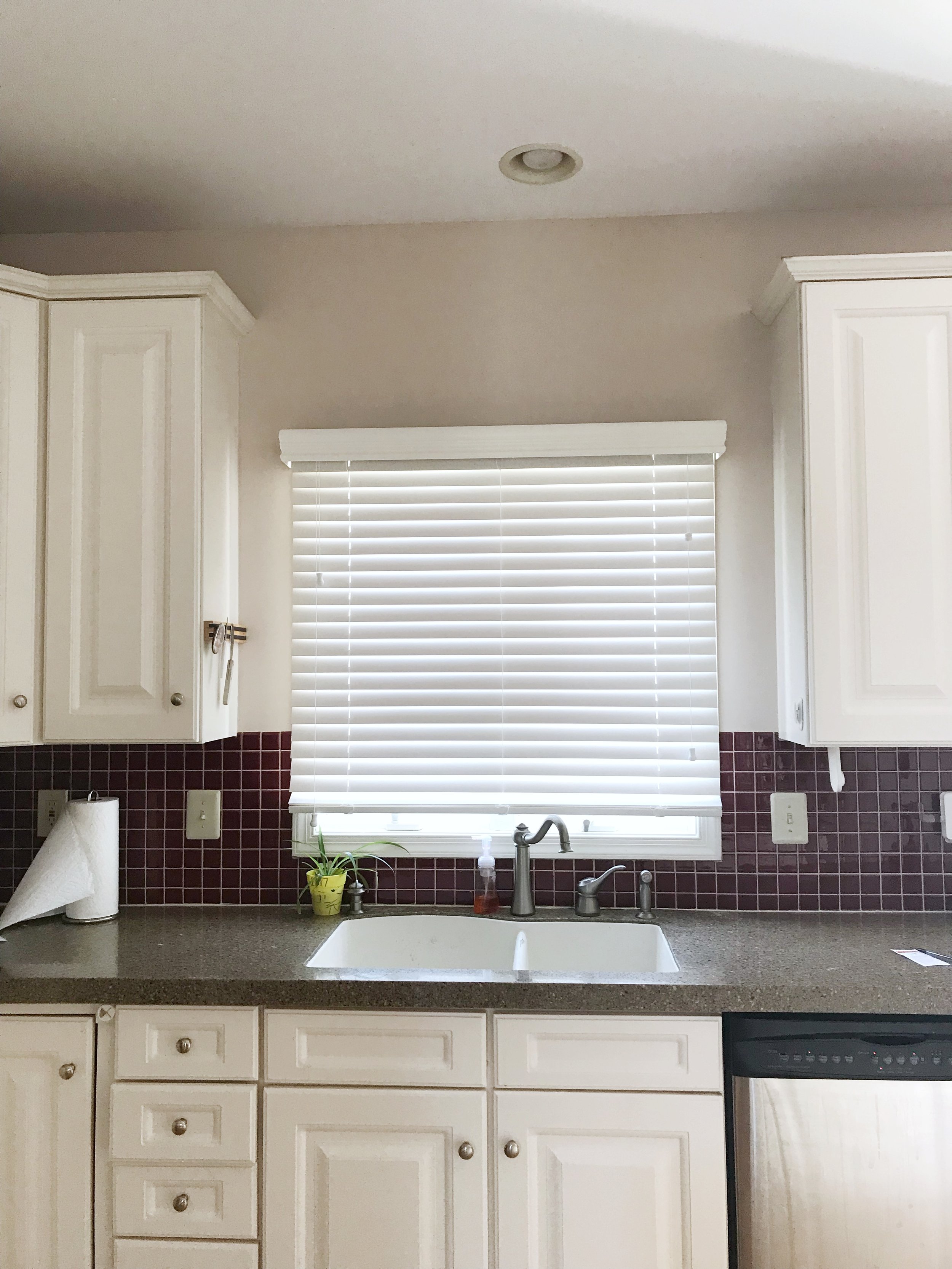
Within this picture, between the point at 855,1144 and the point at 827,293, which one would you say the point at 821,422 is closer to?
the point at 827,293

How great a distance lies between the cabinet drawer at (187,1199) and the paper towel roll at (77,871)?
1.93 ft

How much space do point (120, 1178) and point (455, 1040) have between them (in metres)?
0.69

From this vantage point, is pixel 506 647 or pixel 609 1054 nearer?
pixel 609 1054

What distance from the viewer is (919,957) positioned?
190 cm

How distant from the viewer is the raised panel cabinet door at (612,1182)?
173 centimetres

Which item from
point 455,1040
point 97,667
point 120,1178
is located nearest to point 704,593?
point 455,1040

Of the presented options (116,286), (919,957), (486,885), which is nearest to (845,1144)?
(919,957)

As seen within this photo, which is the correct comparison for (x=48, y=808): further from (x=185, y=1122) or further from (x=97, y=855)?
(x=185, y=1122)

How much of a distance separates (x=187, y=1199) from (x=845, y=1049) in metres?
1.26

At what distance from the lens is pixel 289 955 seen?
1.96 metres

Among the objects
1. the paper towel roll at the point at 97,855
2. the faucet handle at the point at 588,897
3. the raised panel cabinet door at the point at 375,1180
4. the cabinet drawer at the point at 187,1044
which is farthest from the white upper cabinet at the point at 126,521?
the faucet handle at the point at 588,897

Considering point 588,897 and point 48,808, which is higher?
point 48,808

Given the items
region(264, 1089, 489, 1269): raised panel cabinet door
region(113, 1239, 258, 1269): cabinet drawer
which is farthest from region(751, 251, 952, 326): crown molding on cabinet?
region(113, 1239, 258, 1269): cabinet drawer

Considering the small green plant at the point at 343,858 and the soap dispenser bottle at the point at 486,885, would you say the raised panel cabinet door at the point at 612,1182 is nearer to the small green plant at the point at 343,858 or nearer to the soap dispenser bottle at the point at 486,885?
the soap dispenser bottle at the point at 486,885
